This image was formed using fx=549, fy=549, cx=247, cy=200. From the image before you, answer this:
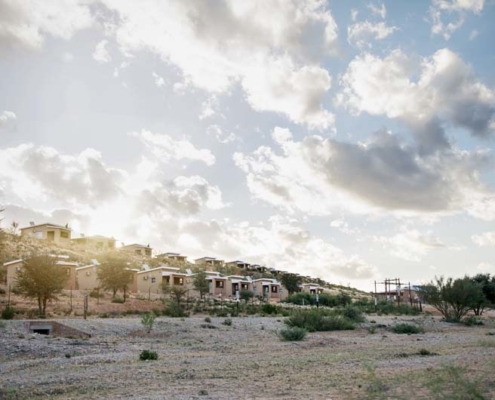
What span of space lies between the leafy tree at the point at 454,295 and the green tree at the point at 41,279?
94.4 feet

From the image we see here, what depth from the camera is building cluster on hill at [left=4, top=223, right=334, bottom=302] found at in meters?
67.4

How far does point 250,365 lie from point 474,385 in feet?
25.9

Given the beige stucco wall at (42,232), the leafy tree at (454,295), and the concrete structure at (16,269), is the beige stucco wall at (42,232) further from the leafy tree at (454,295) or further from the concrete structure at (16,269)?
the leafy tree at (454,295)

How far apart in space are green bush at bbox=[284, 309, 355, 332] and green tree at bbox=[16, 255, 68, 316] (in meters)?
19.9

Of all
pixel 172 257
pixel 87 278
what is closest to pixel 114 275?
pixel 87 278

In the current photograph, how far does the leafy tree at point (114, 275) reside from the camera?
60.0 metres

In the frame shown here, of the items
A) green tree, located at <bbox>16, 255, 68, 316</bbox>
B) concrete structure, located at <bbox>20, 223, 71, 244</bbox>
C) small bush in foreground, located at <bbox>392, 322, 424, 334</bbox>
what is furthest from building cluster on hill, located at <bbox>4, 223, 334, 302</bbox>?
small bush in foreground, located at <bbox>392, 322, 424, 334</bbox>

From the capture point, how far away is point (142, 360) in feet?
57.6

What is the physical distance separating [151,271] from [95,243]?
90.6ft

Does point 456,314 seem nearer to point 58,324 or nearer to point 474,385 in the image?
point 58,324

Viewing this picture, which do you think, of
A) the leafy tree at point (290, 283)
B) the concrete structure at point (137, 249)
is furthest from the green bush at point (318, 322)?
the concrete structure at point (137, 249)

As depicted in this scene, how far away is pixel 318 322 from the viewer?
3069cm

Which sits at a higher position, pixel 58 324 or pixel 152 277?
pixel 152 277

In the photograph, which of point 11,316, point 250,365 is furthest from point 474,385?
point 11,316
